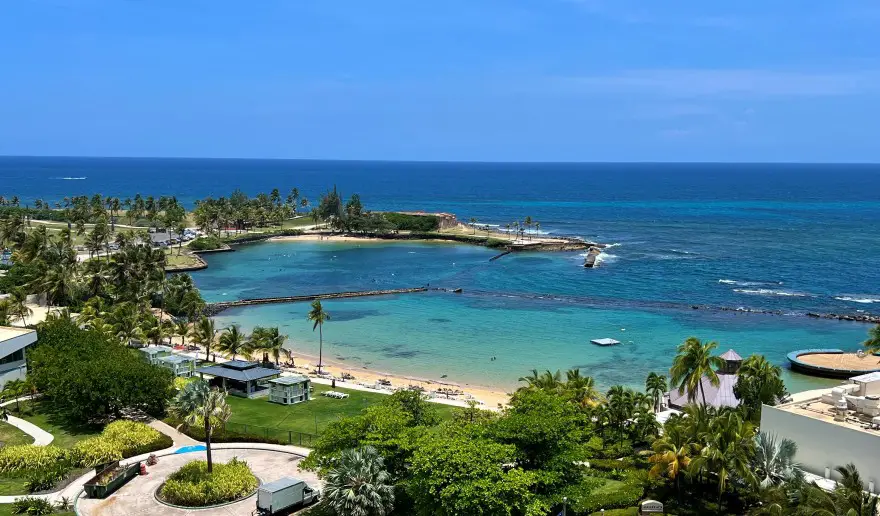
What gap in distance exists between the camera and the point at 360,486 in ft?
104

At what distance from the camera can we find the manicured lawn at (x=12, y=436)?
142ft

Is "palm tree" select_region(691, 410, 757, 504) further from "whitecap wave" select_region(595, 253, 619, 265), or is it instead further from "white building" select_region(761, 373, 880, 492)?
"whitecap wave" select_region(595, 253, 619, 265)

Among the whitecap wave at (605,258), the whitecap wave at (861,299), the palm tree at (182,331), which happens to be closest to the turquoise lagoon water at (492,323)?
the whitecap wave at (605,258)

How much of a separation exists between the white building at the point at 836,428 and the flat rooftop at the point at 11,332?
50912 millimetres

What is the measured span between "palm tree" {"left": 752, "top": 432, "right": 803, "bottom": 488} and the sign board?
4.91 meters

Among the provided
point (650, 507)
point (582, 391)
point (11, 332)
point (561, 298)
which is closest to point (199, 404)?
point (650, 507)

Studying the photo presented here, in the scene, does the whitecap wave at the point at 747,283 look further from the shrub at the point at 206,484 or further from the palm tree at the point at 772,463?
the shrub at the point at 206,484

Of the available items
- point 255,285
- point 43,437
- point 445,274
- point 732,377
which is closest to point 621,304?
point 445,274

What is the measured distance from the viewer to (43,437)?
4456 cm

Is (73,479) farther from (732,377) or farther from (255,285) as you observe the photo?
(255,285)

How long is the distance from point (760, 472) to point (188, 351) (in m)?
54.9

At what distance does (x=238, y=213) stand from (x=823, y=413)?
150 meters

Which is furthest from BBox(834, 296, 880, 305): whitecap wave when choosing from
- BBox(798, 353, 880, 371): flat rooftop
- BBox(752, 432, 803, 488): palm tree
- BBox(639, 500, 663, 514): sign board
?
BBox(639, 500, 663, 514): sign board

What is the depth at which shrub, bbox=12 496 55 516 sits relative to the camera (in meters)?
34.3
